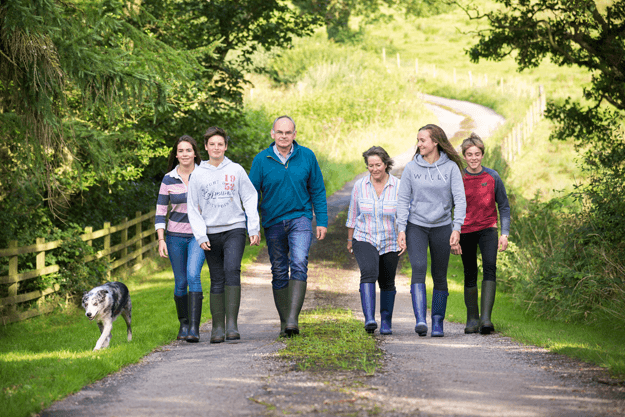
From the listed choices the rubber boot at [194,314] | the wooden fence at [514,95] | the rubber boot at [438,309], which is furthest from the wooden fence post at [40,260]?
the wooden fence at [514,95]

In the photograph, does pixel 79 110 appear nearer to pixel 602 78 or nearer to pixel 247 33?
pixel 247 33

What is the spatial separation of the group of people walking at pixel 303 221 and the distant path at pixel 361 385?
416 millimetres

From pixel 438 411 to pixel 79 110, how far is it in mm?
10358

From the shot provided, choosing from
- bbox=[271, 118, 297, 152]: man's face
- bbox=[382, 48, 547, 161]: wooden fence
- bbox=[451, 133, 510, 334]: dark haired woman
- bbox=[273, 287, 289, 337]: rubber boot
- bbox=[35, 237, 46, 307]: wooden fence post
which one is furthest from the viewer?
bbox=[382, 48, 547, 161]: wooden fence

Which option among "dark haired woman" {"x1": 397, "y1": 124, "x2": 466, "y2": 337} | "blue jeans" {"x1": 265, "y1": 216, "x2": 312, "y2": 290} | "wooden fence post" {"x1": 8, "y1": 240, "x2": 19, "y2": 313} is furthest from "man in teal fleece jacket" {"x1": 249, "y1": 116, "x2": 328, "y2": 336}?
"wooden fence post" {"x1": 8, "y1": 240, "x2": 19, "y2": 313}

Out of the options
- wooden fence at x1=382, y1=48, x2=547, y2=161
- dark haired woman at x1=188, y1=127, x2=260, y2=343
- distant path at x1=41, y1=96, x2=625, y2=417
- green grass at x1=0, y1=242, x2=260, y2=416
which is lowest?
green grass at x1=0, y1=242, x2=260, y2=416

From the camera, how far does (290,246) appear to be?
6914 millimetres

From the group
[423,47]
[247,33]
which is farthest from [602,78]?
[423,47]

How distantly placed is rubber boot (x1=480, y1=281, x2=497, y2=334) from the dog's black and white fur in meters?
3.74

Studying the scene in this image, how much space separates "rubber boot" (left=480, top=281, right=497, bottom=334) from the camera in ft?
23.7

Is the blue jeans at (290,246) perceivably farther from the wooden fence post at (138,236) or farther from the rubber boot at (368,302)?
the wooden fence post at (138,236)

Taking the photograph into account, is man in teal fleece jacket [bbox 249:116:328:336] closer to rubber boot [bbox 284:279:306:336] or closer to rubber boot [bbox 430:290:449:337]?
rubber boot [bbox 284:279:306:336]

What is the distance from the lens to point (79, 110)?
41.9 ft

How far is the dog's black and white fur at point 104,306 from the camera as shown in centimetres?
691
